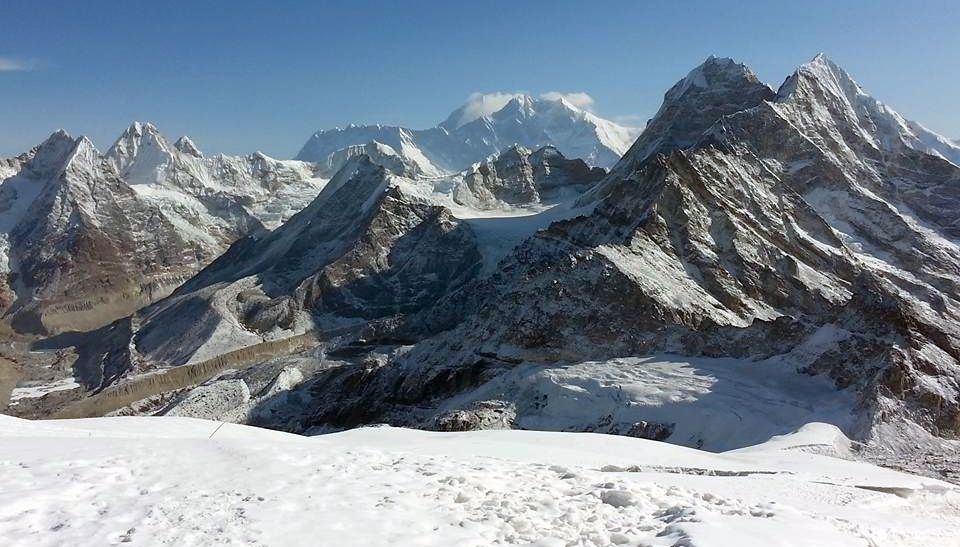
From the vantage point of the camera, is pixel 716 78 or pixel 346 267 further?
pixel 716 78

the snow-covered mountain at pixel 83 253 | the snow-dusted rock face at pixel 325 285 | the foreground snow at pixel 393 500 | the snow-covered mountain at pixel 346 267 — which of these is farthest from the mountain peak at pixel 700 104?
the snow-covered mountain at pixel 83 253

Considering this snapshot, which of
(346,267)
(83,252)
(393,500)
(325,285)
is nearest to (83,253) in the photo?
(83,252)

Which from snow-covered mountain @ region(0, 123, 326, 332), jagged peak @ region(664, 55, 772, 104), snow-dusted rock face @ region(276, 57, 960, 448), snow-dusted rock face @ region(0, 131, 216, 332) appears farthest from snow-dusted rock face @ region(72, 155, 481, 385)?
jagged peak @ region(664, 55, 772, 104)

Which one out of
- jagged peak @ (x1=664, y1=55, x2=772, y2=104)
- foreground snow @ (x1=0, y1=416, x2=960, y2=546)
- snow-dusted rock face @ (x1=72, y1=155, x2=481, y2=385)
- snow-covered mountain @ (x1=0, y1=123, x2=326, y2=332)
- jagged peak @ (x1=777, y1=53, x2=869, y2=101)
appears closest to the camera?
foreground snow @ (x1=0, y1=416, x2=960, y2=546)

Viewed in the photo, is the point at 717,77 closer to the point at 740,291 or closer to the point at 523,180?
the point at 523,180

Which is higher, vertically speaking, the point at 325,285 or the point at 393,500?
the point at 325,285

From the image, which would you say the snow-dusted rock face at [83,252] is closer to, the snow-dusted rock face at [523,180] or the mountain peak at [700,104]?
the snow-dusted rock face at [523,180]

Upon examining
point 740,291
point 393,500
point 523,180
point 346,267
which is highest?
point 523,180

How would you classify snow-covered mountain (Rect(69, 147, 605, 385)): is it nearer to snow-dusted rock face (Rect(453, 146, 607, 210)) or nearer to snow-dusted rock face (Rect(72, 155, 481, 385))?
snow-dusted rock face (Rect(72, 155, 481, 385))

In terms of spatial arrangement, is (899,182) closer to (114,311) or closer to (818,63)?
(818,63)

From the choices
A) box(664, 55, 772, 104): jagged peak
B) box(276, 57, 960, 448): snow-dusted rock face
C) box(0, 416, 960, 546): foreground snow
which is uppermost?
box(664, 55, 772, 104): jagged peak
